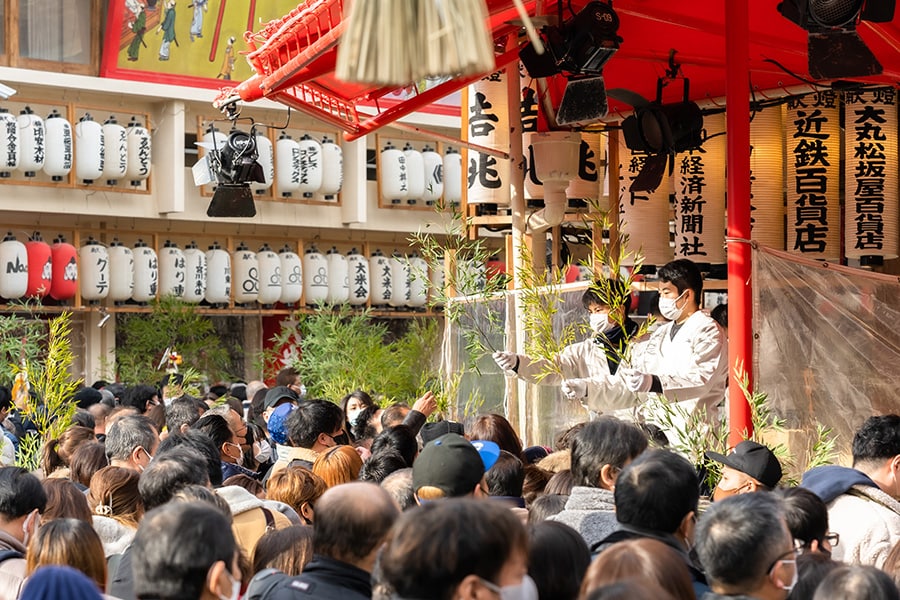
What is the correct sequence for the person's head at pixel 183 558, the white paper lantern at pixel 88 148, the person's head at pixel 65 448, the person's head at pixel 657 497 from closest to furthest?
the person's head at pixel 183 558, the person's head at pixel 657 497, the person's head at pixel 65 448, the white paper lantern at pixel 88 148

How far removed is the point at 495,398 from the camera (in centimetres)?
856

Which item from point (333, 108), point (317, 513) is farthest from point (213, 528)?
point (333, 108)

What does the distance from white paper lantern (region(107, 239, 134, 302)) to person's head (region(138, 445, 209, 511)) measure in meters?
13.4

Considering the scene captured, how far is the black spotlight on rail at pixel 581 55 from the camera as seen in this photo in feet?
21.6

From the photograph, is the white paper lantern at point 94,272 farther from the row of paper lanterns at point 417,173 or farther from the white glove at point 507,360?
the white glove at point 507,360

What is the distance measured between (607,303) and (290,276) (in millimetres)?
12841

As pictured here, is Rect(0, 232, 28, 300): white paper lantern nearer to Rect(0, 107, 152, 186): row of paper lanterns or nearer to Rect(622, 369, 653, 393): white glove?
Rect(0, 107, 152, 186): row of paper lanterns

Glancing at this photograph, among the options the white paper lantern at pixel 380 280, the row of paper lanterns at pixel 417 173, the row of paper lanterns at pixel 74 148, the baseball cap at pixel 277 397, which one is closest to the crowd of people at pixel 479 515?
the baseball cap at pixel 277 397

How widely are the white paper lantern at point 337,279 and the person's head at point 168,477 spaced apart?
1467 centimetres

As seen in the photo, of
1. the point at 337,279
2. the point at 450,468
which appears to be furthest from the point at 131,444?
the point at 337,279

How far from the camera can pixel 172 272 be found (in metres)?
17.8

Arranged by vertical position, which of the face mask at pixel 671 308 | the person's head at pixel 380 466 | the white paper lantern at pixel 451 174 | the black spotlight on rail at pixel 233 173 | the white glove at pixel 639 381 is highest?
the white paper lantern at pixel 451 174

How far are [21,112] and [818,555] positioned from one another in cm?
1464

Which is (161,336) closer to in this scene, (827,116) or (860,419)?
(827,116)
